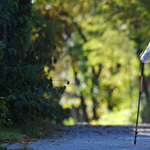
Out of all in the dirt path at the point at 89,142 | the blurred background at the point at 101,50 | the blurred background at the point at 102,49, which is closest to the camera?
the dirt path at the point at 89,142

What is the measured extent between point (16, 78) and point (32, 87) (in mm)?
597

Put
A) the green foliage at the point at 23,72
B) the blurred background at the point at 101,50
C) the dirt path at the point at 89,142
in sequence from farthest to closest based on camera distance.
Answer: the blurred background at the point at 101,50, the green foliage at the point at 23,72, the dirt path at the point at 89,142

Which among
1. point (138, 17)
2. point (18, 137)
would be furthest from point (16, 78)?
point (138, 17)

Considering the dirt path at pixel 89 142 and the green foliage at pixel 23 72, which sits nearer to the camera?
the dirt path at pixel 89 142

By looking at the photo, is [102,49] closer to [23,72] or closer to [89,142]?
[23,72]

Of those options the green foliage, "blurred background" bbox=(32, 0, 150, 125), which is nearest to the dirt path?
the green foliage

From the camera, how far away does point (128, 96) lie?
27688mm

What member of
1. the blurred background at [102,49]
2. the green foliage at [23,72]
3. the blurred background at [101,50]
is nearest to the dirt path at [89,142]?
the green foliage at [23,72]

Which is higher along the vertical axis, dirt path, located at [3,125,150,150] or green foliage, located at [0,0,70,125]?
green foliage, located at [0,0,70,125]

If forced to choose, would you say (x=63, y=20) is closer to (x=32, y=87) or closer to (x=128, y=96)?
(x=128, y=96)

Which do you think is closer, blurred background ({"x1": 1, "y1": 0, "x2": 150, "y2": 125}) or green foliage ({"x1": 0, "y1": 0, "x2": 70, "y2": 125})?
green foliage ({"x1": 0, "y1": 0, "x2": 70, "y2": 125})

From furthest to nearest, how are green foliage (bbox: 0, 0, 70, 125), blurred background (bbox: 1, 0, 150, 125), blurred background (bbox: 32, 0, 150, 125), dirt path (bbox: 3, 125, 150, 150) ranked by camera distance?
blurred background (bbox: 32, 0, 150, 125) < blurred background (bbox: 1, 0, 150, 125) < green foliage (bbox: 0, 0, 70, 125) < dirt path (bbox: 3, 125, 150, 150)

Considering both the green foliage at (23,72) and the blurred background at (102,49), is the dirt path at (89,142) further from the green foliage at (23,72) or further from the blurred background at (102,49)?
the blurred background at (102,49)

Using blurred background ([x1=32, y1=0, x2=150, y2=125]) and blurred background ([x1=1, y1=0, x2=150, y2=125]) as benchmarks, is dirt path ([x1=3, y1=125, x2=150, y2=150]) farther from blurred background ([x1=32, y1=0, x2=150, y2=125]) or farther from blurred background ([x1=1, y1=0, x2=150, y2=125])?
blurred background ([x1=32, y1=0, x2=150, y2=125])
